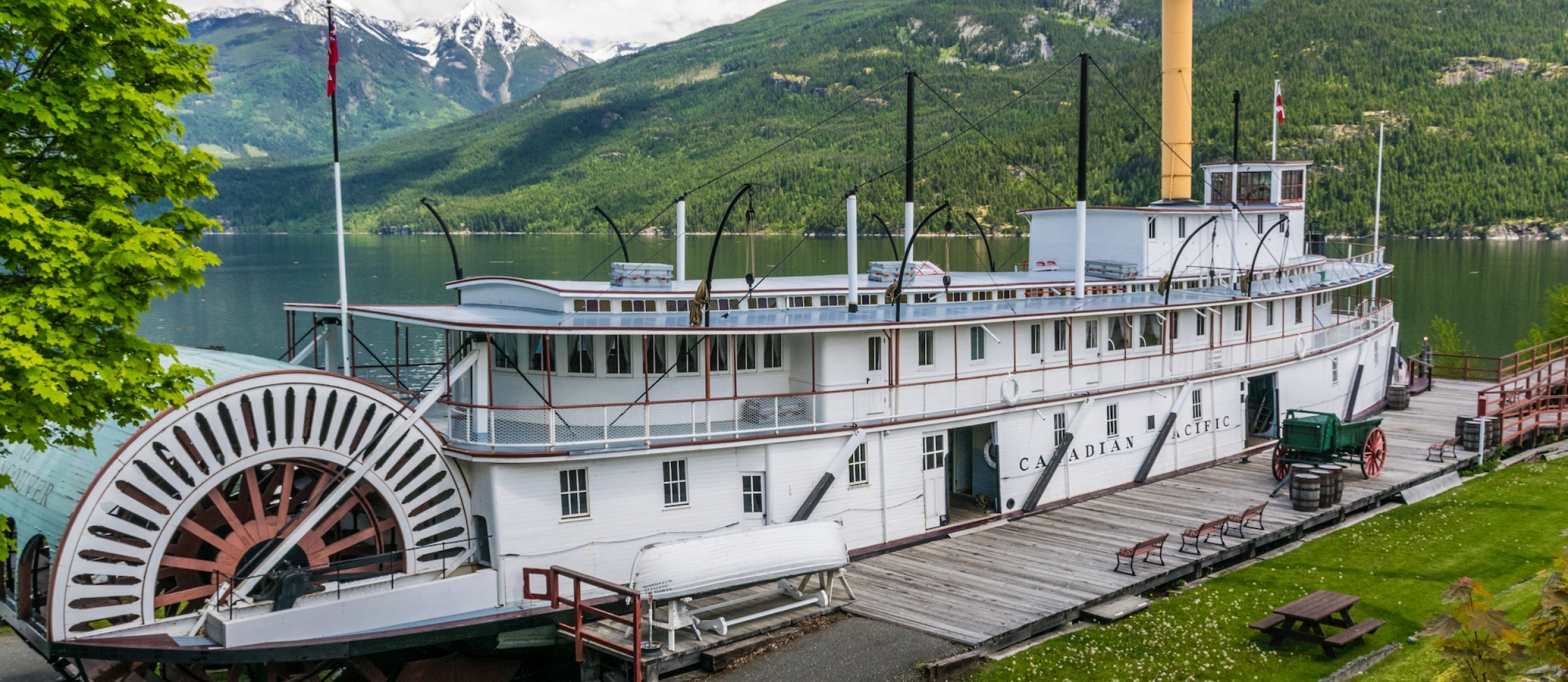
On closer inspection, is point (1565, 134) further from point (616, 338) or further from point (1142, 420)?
point (616, 338)

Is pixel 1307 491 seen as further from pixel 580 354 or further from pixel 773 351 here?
pixel 580 354

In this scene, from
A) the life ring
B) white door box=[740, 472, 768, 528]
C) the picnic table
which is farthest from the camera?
the life ring

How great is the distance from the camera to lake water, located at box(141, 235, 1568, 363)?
75.3 meters

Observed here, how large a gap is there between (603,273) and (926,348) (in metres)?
92.8

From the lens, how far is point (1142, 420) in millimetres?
27656

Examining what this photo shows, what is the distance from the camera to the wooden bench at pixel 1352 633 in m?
18.2

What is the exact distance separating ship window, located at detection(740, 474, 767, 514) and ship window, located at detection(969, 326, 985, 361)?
600cm

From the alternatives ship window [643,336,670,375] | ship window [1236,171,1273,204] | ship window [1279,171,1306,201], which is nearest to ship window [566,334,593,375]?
ship window [643,336,670,375]

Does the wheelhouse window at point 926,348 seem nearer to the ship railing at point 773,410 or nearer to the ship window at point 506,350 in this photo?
the ship railing at point 773,410

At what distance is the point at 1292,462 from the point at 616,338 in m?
15.8

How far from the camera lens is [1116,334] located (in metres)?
28.1

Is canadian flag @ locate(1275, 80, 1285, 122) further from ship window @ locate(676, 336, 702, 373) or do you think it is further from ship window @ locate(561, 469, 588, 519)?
ship window @ locate(561, 469, 588, 519)

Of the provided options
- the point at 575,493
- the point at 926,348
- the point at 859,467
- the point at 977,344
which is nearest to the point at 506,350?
the point at 575,493

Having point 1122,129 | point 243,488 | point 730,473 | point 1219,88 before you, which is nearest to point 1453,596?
point 730,473
